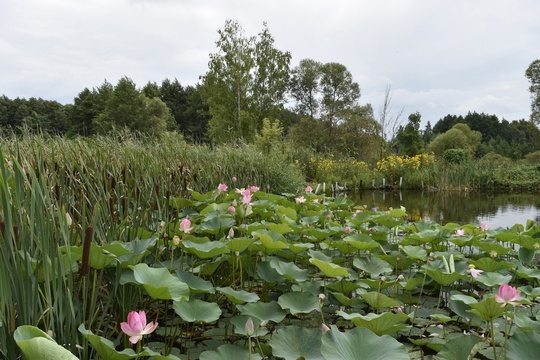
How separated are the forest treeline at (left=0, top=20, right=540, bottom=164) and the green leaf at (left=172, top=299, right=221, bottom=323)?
473 centimetres

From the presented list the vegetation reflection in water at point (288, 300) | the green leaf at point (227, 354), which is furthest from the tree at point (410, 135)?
the green leaf at point (227, 354)

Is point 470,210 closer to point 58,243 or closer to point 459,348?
point 459,348

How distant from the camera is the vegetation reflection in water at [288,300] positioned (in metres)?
1.18

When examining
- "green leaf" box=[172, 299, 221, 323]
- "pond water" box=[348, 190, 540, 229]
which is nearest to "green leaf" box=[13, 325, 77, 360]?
"green leaf" box=[172, 299, 221, 323]

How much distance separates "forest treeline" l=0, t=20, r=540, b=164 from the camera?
56.6 feet

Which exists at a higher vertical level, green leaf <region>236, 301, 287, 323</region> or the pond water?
green leaf <region>236, 301, 287, 323</region>

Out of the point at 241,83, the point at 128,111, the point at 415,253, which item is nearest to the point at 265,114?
the point at 241,83

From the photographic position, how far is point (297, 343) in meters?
1.25

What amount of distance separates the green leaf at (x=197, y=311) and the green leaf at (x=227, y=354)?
0.36 feet

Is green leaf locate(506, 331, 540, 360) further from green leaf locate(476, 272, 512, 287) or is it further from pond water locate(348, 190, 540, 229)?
pond water locate(348, 190, 540, 229)

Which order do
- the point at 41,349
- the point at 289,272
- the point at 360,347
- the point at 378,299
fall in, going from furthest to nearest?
the point at 289,272
the point at 378,299
the point at 360,347
the point at 41,349

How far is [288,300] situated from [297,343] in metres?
0.24

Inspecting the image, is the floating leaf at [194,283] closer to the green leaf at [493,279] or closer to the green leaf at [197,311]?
the green leaf at [197,311]

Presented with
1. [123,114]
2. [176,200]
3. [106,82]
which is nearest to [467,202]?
[176,200]
